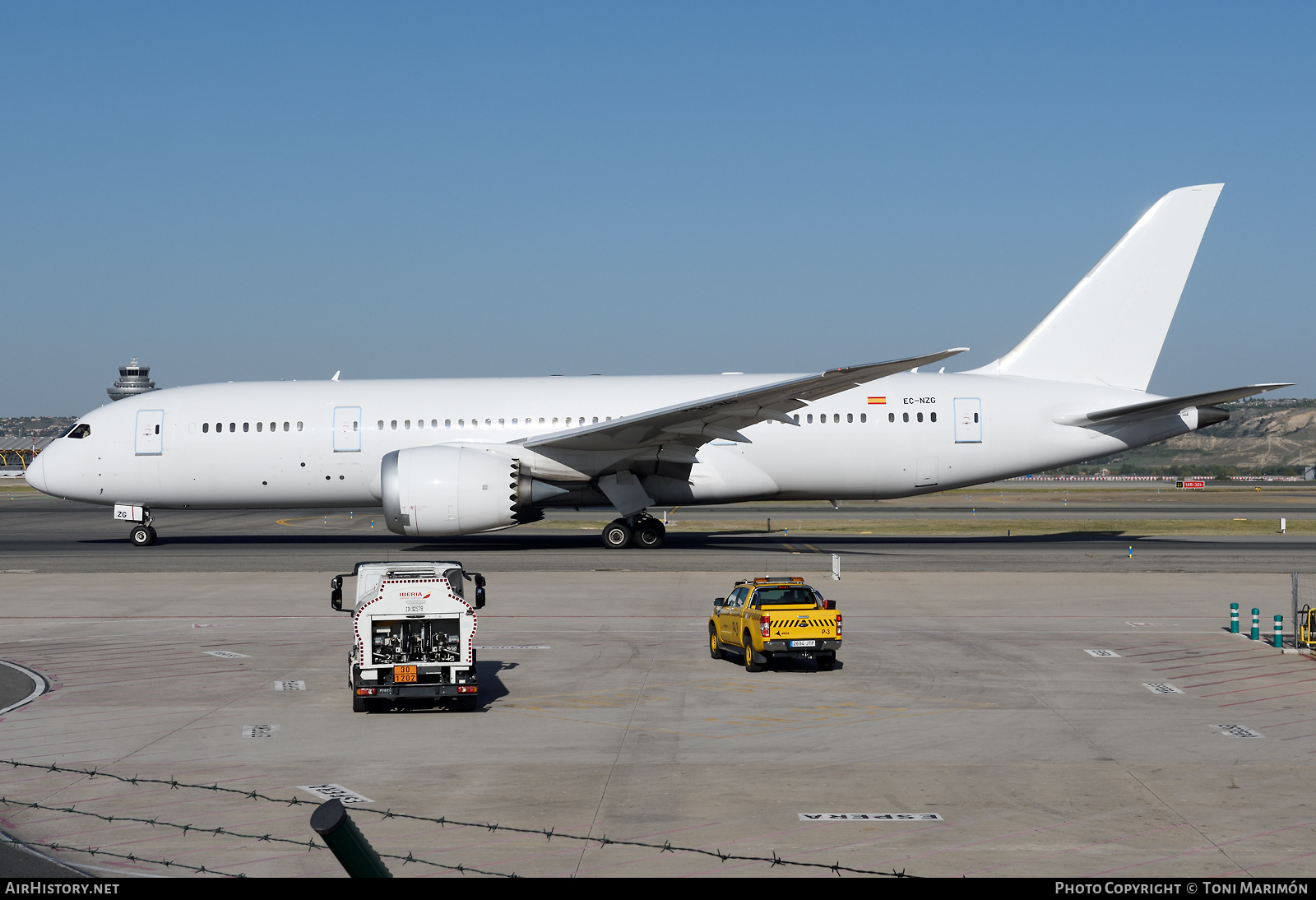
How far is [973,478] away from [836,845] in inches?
1108

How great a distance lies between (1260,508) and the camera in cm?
5847

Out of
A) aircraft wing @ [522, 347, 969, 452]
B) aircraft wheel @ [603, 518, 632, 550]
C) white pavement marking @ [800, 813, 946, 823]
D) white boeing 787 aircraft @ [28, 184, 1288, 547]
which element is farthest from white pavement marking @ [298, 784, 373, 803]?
aircraft wheel @ [603, 518, 632, 550]

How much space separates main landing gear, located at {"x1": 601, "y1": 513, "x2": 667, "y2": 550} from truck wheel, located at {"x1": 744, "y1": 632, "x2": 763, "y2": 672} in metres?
17.8

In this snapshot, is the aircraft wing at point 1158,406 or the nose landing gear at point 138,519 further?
the nose landing gear at point 138,519

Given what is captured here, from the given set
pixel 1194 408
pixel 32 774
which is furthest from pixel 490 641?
pixel 1194 408

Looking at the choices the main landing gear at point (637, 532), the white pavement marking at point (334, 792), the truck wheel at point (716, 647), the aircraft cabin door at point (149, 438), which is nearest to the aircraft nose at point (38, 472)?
the aircraft cabin door at point (149, 438)

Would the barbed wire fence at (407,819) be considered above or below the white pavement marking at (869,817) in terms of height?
above

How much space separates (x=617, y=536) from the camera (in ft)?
115

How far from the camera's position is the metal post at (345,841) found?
2709mm

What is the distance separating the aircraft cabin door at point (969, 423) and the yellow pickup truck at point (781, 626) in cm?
1860

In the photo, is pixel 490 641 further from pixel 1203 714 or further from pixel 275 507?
pixel 275 507

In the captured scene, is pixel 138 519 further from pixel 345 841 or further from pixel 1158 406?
pixel 345 841

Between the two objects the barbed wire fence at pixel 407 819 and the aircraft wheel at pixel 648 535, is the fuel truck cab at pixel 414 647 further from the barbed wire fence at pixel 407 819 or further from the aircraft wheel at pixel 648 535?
the aircraft wheel at pixel 648 535

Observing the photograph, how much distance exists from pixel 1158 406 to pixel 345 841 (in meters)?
34.8
